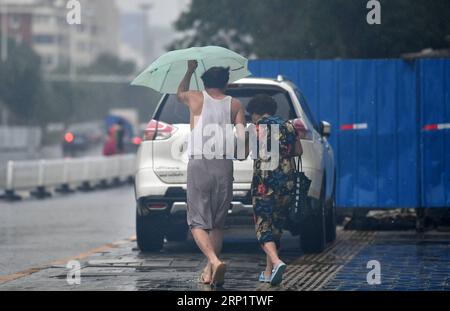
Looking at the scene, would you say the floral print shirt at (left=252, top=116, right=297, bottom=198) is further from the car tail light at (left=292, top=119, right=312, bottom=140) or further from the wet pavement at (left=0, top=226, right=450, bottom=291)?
the car tail light at (left=292, top=119, right=312, bottom=140)

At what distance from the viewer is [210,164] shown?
10867mm

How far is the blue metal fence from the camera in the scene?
16703mm

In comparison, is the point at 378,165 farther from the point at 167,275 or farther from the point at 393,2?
the point at 167,275

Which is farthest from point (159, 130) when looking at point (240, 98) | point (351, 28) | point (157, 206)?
point (351, 28)

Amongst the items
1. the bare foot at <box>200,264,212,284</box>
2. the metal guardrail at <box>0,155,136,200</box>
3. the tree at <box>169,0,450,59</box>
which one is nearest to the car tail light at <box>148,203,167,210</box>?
the bare foot at <box>200,264,212,284</box>

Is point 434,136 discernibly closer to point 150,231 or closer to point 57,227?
point 150,231

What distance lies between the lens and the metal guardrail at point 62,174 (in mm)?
28781

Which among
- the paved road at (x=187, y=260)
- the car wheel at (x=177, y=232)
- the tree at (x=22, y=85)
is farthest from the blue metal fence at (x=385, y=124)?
the tree at (x=22, y=85)

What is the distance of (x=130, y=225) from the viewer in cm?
1981

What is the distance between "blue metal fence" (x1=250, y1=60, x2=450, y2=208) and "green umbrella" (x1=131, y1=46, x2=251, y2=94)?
5.17 metres

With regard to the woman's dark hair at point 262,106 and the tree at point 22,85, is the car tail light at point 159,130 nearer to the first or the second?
the woman's dark hair at point 262,106

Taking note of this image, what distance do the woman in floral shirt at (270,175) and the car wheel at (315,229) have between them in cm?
257

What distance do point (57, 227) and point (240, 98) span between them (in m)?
6.15
